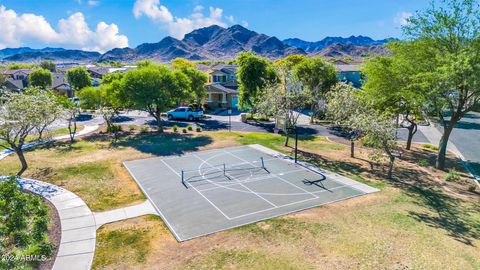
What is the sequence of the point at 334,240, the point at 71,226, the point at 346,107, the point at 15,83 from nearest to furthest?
the point at 334,240, the point at 71,226, the point at 346,107, the point at 15,83

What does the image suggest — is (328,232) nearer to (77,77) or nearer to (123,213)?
(123,213)

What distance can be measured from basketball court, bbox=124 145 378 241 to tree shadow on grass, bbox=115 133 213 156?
7.59 feet

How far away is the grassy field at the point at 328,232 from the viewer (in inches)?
435

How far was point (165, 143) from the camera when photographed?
29.6m

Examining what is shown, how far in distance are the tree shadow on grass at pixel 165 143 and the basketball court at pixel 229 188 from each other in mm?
2315

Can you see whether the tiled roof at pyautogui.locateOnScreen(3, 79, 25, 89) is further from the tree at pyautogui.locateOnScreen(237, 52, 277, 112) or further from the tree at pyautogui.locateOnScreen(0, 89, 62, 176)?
the tree at pyautogui.locateOnScreen(0, 89, 62, 176)

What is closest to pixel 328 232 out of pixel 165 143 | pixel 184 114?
pixel 165 143

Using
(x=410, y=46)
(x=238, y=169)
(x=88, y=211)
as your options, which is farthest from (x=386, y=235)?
(x=410, y=46)

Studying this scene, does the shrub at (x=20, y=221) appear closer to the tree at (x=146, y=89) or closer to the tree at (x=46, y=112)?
the tree at (x=46, y=112)

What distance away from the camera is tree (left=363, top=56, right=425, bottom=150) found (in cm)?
2238

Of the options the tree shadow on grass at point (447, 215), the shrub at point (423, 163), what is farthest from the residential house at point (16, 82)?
the tree shadow on grass at point (447, 215)

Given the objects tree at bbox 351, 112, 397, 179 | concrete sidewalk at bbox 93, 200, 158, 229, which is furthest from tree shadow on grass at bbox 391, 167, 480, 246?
concrete sidewalk at bbox 93, 200, 158, 229

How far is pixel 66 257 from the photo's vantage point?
448 inches

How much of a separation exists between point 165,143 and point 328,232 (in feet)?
66.6
